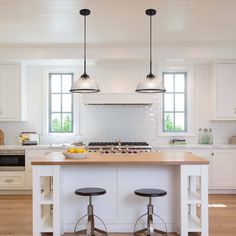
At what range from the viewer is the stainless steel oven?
230 inches

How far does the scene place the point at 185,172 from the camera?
362 centimetres

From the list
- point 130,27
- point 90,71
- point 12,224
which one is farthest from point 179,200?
point 90,71

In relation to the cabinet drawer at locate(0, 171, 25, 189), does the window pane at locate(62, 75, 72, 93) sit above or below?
above

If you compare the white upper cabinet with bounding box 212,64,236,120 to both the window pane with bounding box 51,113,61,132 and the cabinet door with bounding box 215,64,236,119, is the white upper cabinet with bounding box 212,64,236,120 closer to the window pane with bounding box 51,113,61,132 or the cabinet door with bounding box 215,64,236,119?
the cabinet door with bounding box 215,64,236,119

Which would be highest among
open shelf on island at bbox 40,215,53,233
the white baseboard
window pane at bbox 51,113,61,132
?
window pane at bbox 51,113,61,132

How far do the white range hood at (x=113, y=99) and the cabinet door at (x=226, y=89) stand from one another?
4.48 ft

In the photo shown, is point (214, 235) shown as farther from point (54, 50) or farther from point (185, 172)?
point (54, 50)

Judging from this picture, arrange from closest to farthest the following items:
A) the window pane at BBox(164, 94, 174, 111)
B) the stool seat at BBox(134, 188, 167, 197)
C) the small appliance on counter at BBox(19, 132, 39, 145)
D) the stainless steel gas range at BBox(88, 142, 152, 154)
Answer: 1. the stool seat at BBox(134, 188, 167, 197)
2. the stainless steel gas range at BBox(88, 142, 152, 154)
3. the small appliance on counter at BBox(19, 132, 39, 145)
4. the window pane at BBox(164, 94, 174, 111)

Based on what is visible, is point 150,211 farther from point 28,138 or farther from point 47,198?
point 28,138

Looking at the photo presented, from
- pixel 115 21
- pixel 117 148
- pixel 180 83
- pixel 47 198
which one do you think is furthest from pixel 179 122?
pixel 47 198

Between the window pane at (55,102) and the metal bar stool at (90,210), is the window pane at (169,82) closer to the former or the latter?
the window pane at (55,102)

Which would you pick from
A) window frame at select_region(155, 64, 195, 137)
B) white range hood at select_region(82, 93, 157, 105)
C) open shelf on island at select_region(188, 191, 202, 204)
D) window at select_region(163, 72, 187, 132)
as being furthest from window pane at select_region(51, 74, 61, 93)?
open shelf on island at select_region(188, 191, 202, 204)

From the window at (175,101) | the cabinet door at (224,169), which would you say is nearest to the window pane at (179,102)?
the window at (175,101)

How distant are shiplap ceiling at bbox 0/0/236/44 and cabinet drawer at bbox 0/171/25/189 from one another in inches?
92.5
